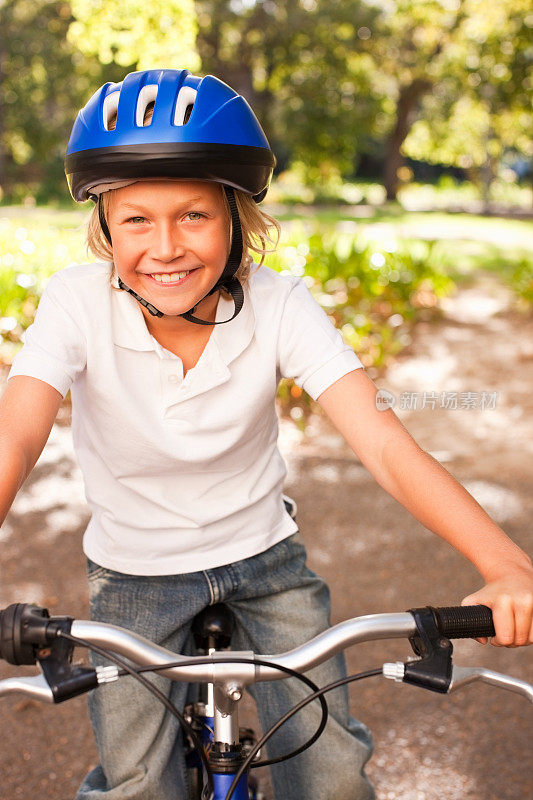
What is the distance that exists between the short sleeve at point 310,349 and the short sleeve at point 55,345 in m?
0.47

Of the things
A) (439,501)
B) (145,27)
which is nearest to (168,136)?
(439,501)

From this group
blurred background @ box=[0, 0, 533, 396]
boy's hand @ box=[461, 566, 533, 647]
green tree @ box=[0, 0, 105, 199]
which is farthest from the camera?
green tree @ box=[0, 0, 105, 199]

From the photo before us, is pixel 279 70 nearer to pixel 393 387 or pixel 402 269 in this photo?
pixel 402 269

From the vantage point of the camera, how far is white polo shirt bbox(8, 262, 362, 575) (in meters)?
2.03

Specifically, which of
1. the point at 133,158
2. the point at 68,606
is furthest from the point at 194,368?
the point at 68,606

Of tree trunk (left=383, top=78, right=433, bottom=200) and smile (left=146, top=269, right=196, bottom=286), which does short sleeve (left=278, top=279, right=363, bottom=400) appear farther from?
tree trunk (left=383, top=78, right=433, bottom=200)

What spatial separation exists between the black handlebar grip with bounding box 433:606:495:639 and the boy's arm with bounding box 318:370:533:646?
0.03 meters

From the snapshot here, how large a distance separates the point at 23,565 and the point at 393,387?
3.49 m

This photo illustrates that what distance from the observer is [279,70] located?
22.6 meters

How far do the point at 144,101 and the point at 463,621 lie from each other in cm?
130

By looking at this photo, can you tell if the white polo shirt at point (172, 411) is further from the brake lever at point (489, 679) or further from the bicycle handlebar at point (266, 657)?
the brake lever at point (489, 679)

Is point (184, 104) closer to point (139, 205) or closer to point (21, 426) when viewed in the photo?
point (139, 205)

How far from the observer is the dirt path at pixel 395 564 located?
122 inches

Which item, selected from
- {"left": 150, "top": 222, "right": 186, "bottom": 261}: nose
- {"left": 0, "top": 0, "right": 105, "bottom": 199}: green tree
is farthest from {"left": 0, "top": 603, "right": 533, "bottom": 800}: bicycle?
{"left": 0, "top": 0, "right": 105, "bottom": 199}: green tree
